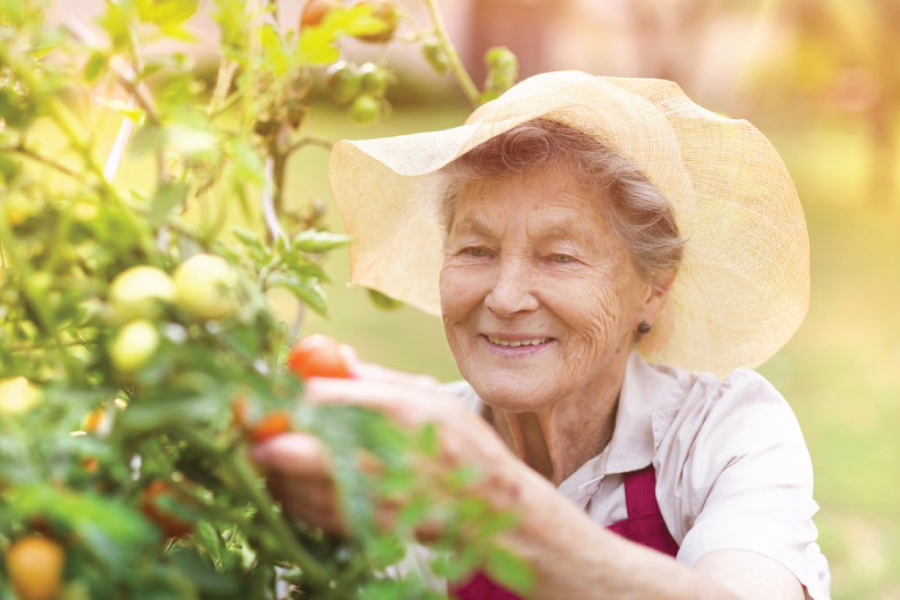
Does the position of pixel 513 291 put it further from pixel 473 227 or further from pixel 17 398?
pixel 17 398

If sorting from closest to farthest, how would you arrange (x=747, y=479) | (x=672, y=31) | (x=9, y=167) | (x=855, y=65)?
(x=9, y=167), (x=747, y=479), (x=855, y=65), (x=672, y=31)

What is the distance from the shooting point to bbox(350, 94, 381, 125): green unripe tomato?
57.4 inches

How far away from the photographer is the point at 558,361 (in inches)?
54.9

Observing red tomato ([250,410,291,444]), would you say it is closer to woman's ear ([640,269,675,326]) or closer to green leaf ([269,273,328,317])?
green leaf ([269,273,328,317])

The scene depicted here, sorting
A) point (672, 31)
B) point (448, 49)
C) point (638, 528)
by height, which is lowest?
point (672, 31)

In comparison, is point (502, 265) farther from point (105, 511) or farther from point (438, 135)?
point (105, 511)

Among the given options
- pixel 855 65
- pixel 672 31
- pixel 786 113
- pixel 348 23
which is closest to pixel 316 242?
pixel 348 23

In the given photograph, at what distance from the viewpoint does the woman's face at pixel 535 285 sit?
53.6 inches

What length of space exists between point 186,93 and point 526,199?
29.0 inches

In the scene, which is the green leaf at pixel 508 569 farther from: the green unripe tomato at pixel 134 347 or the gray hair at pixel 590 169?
the gray hair at pixel 590 169

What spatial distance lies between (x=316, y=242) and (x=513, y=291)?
0.50 m

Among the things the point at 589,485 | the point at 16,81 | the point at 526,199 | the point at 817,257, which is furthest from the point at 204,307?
the point at 817,257

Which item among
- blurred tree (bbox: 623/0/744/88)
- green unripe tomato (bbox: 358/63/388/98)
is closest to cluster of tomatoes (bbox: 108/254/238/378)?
green unripe tomato (bbox: 358/63/388/98)

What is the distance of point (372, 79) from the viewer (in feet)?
4.84
